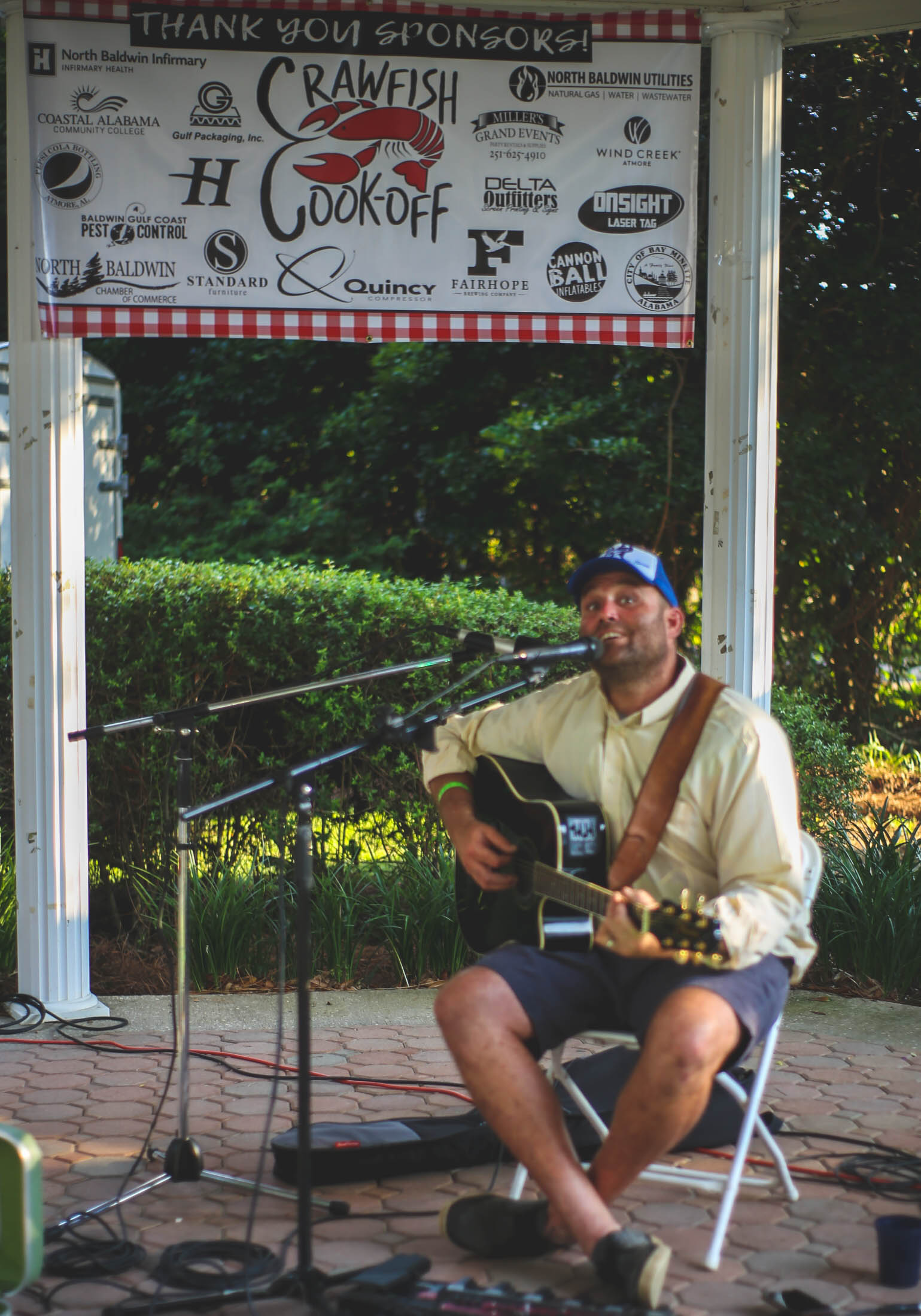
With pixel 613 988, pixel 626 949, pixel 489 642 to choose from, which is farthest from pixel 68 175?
pixel 626 949

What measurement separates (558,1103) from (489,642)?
0.99 meters

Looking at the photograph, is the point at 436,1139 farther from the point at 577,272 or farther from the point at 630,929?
the point at 577,272

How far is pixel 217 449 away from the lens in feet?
39.1

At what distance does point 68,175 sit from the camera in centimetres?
443

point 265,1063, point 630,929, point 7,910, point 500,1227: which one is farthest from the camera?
point 7,910

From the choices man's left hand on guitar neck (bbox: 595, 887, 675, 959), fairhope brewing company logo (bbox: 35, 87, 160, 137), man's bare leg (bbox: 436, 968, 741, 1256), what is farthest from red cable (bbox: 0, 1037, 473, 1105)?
fairhope brewing company logo (bbox: 35, 87, 160, 137)

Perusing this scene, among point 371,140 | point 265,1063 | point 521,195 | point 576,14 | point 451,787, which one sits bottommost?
point 265,1063

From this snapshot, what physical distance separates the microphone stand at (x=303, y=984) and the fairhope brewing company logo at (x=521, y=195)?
7.25 feet

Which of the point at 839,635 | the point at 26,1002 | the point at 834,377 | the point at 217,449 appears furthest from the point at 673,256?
the point at 217,449

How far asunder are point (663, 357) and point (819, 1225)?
688 cm

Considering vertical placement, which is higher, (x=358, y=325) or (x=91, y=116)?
(x=91, y=116)

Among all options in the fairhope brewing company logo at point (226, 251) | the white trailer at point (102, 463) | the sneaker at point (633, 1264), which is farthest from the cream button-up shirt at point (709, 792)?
the white trailer at point (102, 463)

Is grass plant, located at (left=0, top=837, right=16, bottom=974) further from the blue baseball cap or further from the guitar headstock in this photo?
the guitar headstock

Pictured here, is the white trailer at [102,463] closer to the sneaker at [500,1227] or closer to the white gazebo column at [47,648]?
the white gazebo column at [47,648]
